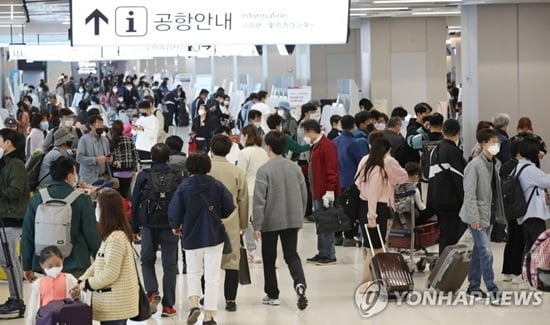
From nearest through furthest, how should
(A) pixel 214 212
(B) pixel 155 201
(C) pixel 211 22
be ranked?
(A) pixel 214 212, (B) pixel 155 201, (C) pixel 211 22

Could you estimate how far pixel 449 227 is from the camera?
10.4m

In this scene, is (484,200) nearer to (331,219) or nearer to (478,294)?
(478,294)

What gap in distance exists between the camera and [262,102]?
2073cm

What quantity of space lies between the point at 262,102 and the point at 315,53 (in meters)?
6.76

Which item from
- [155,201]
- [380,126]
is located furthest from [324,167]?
[380,126]

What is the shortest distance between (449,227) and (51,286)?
473 centimetres

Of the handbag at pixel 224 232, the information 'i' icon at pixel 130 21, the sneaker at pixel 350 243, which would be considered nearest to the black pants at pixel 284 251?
the handbag at pixel 224 232

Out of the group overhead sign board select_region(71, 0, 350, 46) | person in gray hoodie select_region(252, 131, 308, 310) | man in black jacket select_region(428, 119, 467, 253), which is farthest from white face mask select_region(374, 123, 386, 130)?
person in gray hoodie select_region(252, 131, 308, 310)

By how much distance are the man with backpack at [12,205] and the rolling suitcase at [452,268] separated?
156 inches

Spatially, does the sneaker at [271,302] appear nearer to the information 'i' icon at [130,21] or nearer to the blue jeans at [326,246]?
the blue jeans at [326,246]

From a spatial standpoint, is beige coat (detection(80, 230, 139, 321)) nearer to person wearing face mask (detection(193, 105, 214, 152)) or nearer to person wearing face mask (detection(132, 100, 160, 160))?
person wearing face mask (detection(132, 100, 160, 160))

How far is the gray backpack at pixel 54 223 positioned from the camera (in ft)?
25.4

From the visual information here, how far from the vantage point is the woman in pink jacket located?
32.8 ft

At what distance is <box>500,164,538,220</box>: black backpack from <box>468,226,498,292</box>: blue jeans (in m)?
0.29
